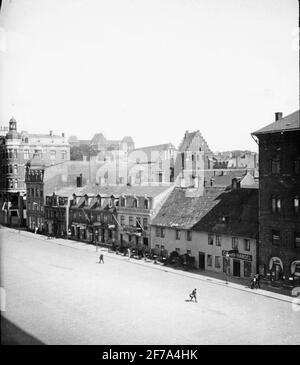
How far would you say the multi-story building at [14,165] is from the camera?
255 ft

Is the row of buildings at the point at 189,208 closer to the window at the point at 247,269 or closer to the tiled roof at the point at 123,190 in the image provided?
the window at the point at 247,269

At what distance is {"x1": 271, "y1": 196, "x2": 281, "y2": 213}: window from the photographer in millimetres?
34500

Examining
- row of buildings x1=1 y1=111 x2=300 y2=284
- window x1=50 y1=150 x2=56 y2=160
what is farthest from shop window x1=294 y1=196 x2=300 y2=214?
window x1=50 y1=150 x2=56 y2=160

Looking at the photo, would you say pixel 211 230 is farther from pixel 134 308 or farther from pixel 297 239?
pixel 134 308

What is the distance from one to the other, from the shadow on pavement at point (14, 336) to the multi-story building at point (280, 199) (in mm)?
20496

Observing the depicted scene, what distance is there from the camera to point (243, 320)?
26.2 metres

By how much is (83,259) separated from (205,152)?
45.8m

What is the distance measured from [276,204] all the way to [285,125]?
6504 millimetres

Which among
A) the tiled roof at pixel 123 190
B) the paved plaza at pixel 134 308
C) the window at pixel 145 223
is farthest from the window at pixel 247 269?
the tiled roof at pixel 123 190

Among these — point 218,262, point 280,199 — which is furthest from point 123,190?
point 280,199

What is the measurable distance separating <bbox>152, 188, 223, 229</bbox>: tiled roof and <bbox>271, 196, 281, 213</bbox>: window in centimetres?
1036

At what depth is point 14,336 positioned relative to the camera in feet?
75.4
